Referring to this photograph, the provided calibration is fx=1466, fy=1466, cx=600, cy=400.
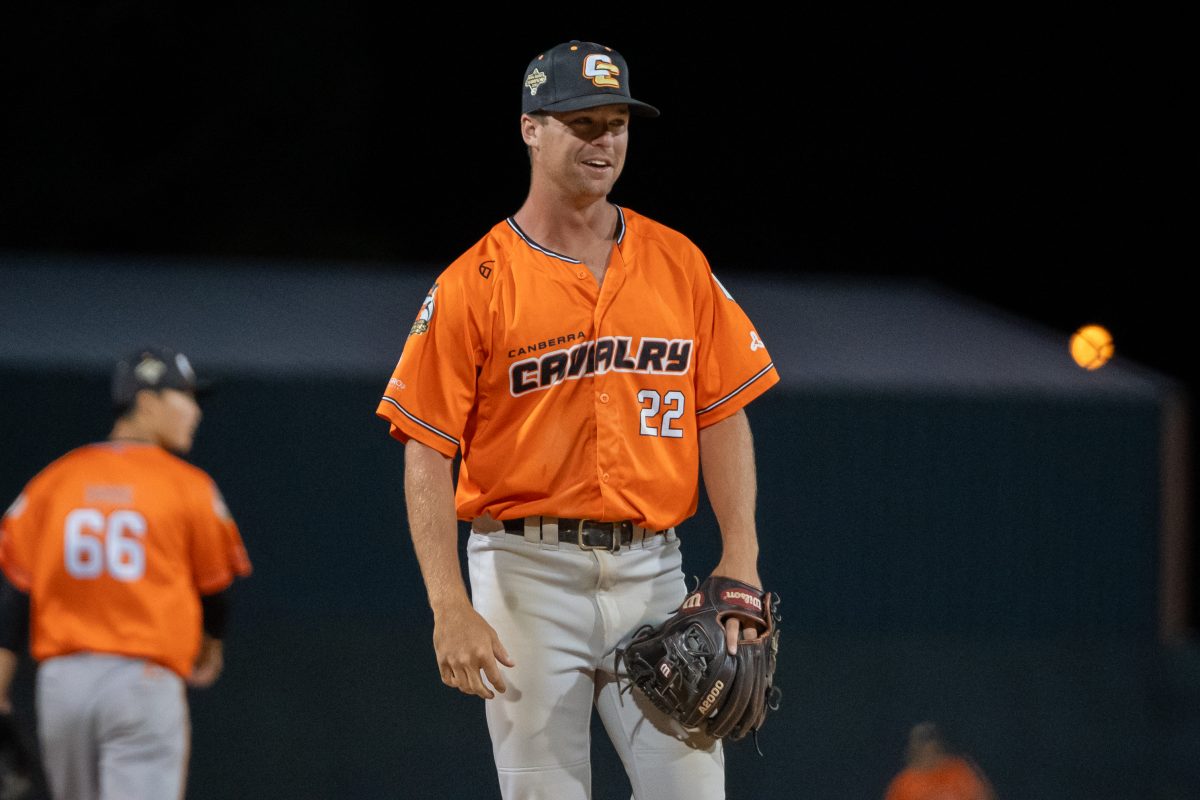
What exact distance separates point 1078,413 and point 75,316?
4394 millimetres

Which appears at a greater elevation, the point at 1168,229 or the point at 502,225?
the point at 1168,229

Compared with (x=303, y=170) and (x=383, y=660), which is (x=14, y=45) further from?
(x=383, y=660)

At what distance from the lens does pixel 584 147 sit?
2859 millimetres

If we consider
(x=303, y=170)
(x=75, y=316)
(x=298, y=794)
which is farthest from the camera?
(x=303, y=170)

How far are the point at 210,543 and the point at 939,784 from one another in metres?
3.06

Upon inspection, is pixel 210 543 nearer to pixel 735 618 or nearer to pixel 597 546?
pixel 597 546

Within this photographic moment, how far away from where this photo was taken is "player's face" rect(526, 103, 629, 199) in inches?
112

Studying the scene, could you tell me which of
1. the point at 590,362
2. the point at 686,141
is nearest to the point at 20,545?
the point at 590,362

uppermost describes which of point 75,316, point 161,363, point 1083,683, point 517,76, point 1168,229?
point 517,76

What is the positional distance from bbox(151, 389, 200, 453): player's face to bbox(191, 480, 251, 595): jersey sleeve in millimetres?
152

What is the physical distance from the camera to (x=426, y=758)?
5984mm

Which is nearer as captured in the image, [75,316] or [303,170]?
[75,316]

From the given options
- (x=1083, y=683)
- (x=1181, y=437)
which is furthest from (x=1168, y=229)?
(x=1083, y=683)

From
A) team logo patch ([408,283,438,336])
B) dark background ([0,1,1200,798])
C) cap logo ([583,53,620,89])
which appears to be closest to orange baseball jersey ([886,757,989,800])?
team logo patch ([408,283,438,336])
